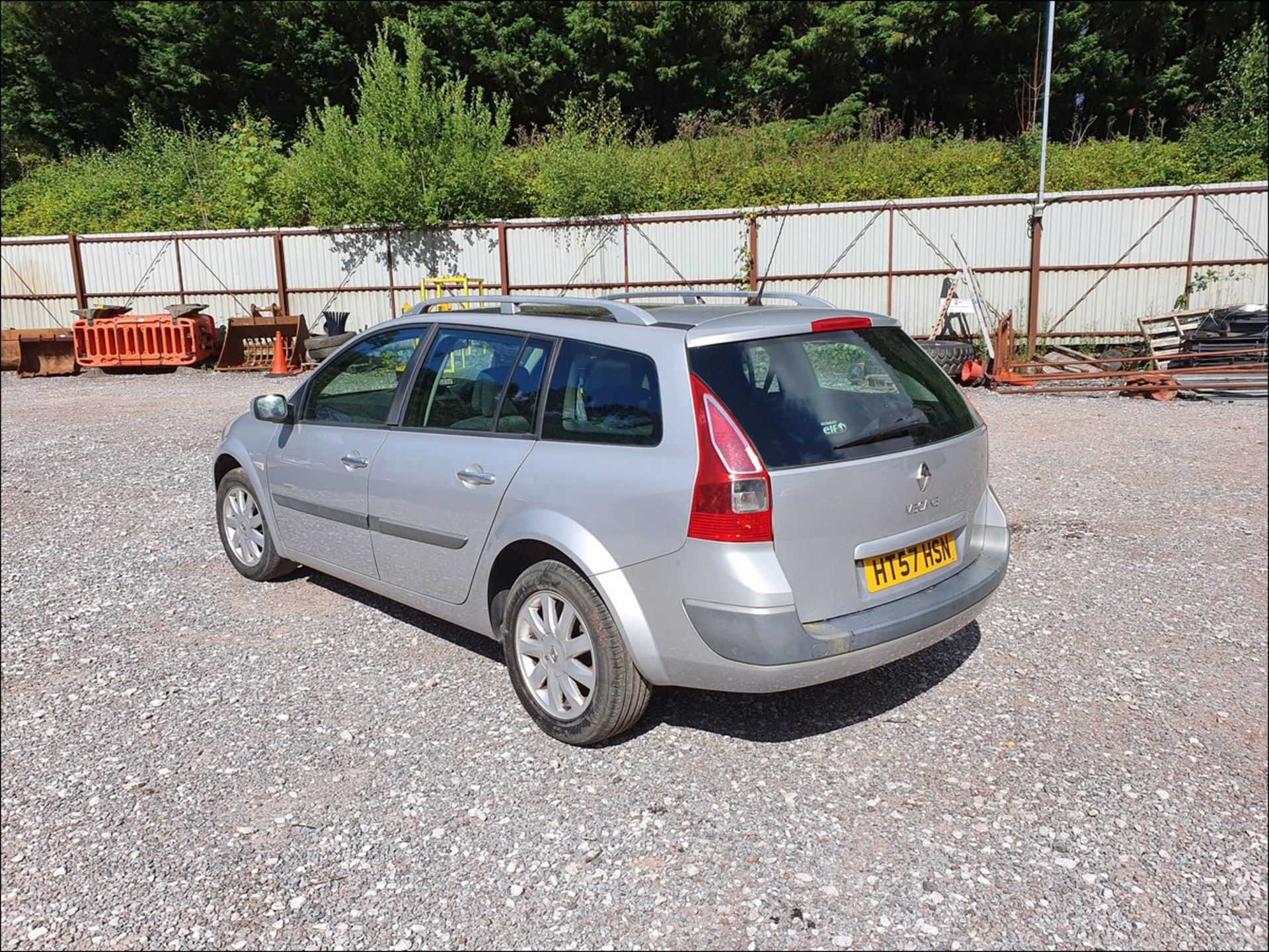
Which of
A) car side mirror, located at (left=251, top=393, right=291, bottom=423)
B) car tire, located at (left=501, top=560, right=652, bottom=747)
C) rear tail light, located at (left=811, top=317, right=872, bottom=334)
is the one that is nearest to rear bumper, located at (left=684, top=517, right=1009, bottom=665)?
car tire, located at (left=501, top=560, right=652, bottom=747)

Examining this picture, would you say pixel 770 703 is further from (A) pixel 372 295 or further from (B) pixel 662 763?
(A) pixel 372 295

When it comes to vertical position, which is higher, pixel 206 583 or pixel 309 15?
pixel 309 15

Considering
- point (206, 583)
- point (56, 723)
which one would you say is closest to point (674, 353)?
point (56, 723)

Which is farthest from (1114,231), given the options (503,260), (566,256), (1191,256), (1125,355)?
(503,260)

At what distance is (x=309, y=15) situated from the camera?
109ft

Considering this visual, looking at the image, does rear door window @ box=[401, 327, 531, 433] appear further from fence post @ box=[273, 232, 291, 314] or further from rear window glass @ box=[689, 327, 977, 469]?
fence post @ box=[273, 232, 291, 314]

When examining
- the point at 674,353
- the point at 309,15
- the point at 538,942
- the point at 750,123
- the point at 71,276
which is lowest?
the point at 538,942

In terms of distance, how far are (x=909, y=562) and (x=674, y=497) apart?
898 mm

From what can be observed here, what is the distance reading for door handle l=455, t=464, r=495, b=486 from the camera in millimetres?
3677

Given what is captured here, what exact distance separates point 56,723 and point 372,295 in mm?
17677

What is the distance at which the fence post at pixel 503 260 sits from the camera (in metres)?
19.7

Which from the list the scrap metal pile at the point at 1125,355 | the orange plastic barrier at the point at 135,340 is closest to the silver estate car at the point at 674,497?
the scrap metal pile at the point at 1125,355

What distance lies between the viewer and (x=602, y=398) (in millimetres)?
3471

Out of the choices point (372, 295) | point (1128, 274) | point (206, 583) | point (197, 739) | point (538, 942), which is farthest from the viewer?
point (372, 295)
